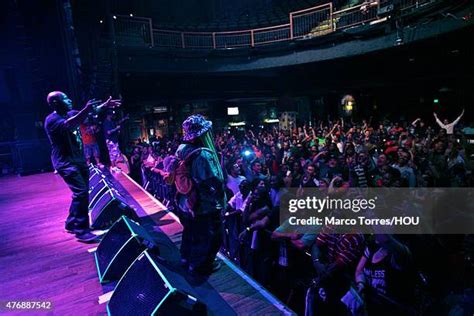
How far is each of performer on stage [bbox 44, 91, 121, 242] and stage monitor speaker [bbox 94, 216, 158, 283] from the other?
25.9 inches

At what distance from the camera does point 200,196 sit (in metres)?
2.42

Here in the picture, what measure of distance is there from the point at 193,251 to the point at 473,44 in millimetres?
11380

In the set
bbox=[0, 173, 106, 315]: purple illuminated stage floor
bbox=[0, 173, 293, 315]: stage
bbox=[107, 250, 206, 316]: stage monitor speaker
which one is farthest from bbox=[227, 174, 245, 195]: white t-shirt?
bbox=[107, 250, 206, 316]: stage monitor speaker

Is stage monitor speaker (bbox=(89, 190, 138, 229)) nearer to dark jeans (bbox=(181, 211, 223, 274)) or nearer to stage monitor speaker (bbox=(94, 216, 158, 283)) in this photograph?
stage monitor speaker (bbox=(94, 216, 158, 283))

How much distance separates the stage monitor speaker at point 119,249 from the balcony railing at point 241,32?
37.4 feet

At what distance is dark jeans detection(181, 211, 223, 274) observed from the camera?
2.50 metres

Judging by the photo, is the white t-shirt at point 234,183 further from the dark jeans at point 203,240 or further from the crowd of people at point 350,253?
the dark jeans at point 203,240

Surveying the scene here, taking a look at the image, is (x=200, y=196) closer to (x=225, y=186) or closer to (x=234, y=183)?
(x=225, y=186)

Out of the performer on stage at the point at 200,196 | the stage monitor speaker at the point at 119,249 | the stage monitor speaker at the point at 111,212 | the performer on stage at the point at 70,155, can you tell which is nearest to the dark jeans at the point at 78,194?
the performer on stage at the point at 70,155

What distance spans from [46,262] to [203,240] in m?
1.57

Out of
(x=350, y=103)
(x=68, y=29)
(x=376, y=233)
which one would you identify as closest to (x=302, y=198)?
(x=376, y=233)

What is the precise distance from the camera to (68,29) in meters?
7.31

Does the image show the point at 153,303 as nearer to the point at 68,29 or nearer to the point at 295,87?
the point at 68,29

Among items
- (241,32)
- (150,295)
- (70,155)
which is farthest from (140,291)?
(241,32)
